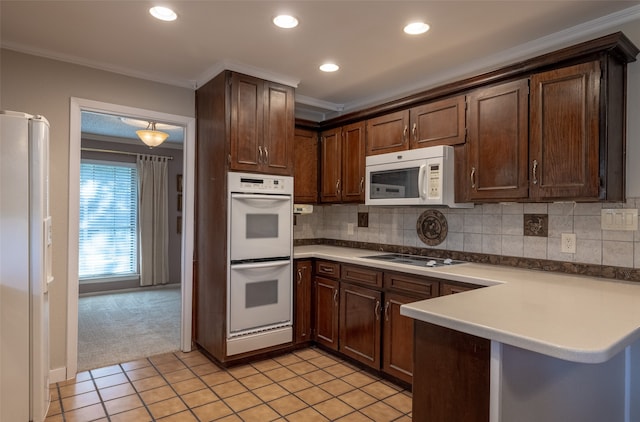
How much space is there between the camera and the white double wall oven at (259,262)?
2.99m

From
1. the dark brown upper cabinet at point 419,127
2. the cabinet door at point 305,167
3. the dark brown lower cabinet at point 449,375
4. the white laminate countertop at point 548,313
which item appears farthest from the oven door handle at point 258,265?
the dark brown lower cabinet at point 449,375

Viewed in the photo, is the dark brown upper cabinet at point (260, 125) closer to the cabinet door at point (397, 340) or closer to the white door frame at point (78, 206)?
the white door frame at point (78, 206)

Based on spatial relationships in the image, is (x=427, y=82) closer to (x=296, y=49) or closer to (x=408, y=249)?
(x=296, y=49)

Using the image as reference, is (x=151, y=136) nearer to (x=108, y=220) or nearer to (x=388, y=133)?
(x=108, y=220)

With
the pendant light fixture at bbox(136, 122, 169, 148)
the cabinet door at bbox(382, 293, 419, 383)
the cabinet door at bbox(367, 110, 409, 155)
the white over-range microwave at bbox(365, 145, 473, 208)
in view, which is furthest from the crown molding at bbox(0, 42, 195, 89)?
the cabinet door at bbox(382, 293, 419, 383)

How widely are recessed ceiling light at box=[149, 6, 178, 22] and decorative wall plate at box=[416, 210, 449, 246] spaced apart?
2391mm

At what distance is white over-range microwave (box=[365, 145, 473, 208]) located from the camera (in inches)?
105

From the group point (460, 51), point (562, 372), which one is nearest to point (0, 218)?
point (562, 372)

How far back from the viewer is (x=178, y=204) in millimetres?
6465

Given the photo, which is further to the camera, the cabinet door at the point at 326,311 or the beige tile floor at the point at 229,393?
the cabinet door at the point at 326,311

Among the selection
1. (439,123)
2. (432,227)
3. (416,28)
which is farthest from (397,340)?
(416,28)

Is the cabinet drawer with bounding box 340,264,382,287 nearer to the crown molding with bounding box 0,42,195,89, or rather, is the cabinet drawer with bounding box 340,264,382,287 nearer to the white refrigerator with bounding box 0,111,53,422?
the white refrigerator with bounding box 0,111,53,422

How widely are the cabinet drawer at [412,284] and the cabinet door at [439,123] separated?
1.02 m

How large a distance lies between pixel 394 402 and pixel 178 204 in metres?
5.14
